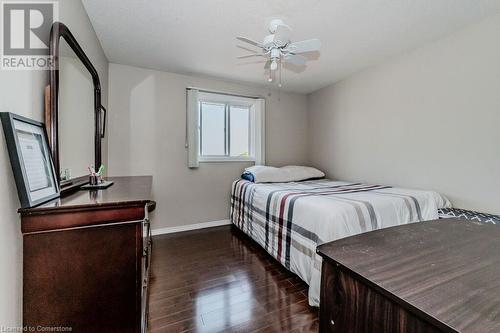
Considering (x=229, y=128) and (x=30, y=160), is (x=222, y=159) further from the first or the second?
(x=30, y=160)

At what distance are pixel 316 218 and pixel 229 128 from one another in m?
2.45

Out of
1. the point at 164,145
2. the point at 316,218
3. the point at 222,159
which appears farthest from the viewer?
the point at 222,159

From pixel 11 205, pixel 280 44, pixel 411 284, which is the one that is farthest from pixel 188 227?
pixel 411 284

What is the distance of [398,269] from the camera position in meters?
0.67

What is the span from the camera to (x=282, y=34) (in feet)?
5.82

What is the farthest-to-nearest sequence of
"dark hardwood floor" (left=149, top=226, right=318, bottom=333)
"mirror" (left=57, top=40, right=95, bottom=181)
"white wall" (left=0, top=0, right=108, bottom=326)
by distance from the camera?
1. "dark hardwood floor" (left=149, top=226, right=318, bottom=333)
2. "mirror" (left=57, top=40, right=95, bottom=181)
3. "white wall" (left=0, top=0, right=108, bottom=326)

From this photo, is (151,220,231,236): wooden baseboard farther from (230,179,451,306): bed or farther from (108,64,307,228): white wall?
(230,179,451,306): bed

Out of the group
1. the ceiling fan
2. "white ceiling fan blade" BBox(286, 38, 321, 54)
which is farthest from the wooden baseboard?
"white ceiling fan blade" BBox(286, 38, 321, 54)

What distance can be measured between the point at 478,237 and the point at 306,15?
1.97m

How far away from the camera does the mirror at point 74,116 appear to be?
4.37 ft

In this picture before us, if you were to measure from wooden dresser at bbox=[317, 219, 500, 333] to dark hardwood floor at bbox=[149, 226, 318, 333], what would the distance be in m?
0.93

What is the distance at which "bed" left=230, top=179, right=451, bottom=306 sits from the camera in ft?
5.37

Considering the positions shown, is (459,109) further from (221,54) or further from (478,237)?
(221,54)

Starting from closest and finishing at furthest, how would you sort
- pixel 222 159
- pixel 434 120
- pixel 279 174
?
pixel 434 120 < pixel 279 174 < pixel 222 159
